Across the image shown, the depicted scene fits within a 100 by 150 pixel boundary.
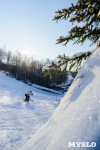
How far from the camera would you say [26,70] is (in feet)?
162

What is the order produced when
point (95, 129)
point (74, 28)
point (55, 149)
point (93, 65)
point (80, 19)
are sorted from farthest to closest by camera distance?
1. point (80, 19)
2. point (74, 28)
3. point (93, 65)
4. point (55, 149)
5. point (95, 129)

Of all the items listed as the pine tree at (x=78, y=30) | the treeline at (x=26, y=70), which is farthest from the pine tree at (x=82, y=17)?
the treeline at (x=26, y=70)

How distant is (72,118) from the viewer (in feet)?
5.49

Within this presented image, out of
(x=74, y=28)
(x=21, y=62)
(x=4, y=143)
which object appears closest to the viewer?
(x=74, y=28)

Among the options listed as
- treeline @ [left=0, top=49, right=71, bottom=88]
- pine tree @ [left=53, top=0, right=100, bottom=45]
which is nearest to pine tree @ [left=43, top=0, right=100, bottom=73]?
pine tree @ [left=53, top=0, right=100, bottom=45]

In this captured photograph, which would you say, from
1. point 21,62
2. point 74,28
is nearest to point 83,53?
point 74,28

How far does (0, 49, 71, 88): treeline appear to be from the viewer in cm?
4406

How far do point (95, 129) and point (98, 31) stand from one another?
2.51 metres

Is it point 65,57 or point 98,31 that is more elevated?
point 98,31

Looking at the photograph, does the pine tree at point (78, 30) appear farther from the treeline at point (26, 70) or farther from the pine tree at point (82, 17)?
the treeline at point (26, 70)

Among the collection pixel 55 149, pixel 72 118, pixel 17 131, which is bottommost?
pixel 17 131

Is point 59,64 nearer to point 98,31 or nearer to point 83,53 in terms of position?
point 83,53

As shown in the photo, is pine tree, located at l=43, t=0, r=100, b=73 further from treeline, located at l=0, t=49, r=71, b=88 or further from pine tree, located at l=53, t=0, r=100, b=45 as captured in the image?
treeline, located at l=0, t=49, r=71, b=88

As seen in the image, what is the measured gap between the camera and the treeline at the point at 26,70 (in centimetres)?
4406
